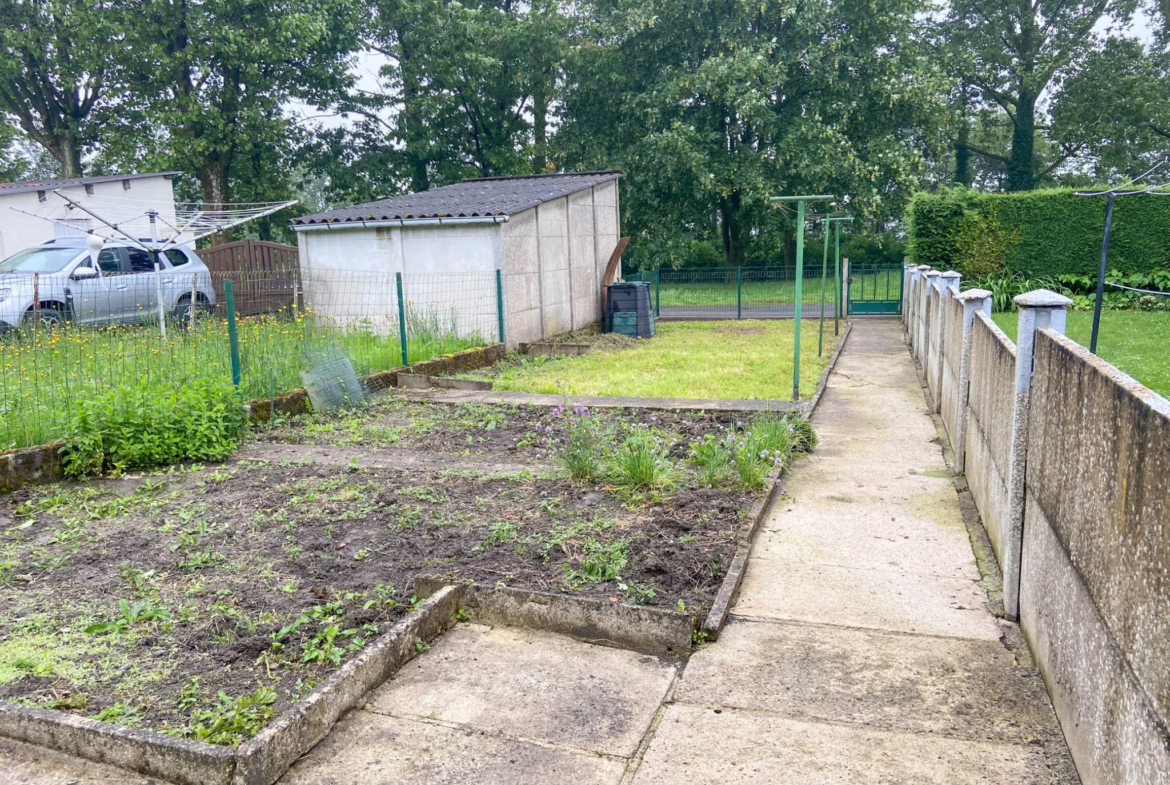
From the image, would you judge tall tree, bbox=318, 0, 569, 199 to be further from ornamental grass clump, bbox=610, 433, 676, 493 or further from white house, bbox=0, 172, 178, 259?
ornamental grass clump, bbox=610, 433, 676, 493

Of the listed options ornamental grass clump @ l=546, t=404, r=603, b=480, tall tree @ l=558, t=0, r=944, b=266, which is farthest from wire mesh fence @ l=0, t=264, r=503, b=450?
tall tree @ l=558, t=0, r=944, b=266

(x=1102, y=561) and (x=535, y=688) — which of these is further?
(x=535, y=688)

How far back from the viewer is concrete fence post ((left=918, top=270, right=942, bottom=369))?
10865 millimetres

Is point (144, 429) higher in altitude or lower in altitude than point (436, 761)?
higher

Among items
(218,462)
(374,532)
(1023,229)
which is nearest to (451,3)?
(1023,229)

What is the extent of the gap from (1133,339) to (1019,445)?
12.1m

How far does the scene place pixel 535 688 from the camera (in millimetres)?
3582

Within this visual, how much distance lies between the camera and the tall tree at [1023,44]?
33.2m

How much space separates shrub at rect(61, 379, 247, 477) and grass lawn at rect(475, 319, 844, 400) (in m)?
4.09

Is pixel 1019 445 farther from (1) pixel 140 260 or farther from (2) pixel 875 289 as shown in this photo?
(2) pixel 875 289

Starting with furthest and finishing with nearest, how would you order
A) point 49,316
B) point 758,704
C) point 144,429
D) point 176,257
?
point 176,257
point 49,316
point 144,429
point 758,704

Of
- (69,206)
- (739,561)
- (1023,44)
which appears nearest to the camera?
(739,561)

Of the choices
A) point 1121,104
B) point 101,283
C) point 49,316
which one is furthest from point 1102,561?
point 1121,104

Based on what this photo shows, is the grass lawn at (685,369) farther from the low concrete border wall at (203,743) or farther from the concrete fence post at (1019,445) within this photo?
the low concrete border wall at (203,743)
